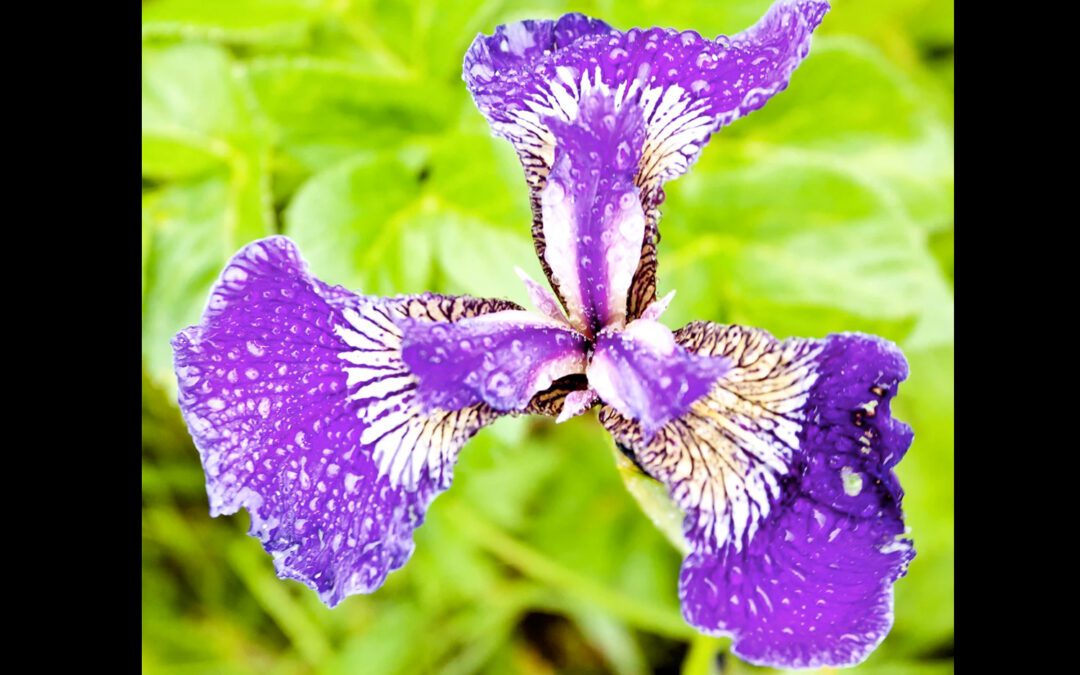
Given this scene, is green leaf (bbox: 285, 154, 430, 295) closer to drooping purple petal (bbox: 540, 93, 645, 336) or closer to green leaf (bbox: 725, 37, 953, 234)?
drooping purple petal (bbox: 540, 93, 645, 336)

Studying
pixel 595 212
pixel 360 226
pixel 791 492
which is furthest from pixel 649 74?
pixel 360 226

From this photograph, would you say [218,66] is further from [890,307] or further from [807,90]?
[890,307]

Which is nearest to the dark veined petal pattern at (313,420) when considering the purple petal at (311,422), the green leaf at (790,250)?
the purple petal at (311,422)

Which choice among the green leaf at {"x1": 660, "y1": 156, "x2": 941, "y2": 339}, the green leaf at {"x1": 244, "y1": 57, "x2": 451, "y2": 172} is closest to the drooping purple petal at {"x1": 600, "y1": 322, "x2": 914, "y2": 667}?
the green leaf at {"x1": 660, "y1": 156, "x2": 941, "y2": 339}

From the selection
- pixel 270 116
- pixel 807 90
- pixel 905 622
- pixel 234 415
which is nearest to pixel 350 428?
pixel 234 415

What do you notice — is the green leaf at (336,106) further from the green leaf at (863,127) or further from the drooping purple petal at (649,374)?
the drooping purple petal at (649,374)

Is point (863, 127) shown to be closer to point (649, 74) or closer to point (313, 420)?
point (649, 74)
